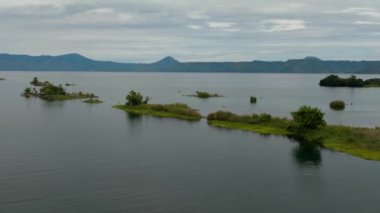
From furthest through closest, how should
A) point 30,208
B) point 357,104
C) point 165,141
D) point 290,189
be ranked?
point 357,104, point 165,141, point 290,189, point 30,208

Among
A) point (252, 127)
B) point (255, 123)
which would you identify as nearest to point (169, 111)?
point (255, 123)

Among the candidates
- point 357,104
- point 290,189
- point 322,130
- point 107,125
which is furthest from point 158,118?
point 357,104

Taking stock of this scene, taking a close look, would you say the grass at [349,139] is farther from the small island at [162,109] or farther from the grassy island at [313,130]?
the small island at [162,109]

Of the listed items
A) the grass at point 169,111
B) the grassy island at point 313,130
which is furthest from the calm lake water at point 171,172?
the grass at point 169,111

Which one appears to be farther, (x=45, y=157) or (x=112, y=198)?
(x=45, y=157)

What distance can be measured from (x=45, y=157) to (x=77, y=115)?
60254 mm

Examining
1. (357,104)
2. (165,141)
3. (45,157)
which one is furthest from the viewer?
(357,104)

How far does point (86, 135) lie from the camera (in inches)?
3962

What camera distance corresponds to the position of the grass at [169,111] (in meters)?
132

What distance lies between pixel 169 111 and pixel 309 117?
169 ft

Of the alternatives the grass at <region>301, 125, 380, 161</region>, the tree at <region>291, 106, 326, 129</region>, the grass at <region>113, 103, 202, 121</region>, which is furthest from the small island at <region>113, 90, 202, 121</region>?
the grass at <region>301, 125, 380, 161</region>

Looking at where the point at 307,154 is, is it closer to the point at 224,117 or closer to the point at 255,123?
the point at 255,123

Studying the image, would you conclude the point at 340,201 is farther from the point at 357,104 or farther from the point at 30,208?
A: the point at 357,104

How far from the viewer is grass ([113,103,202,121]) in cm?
13200
